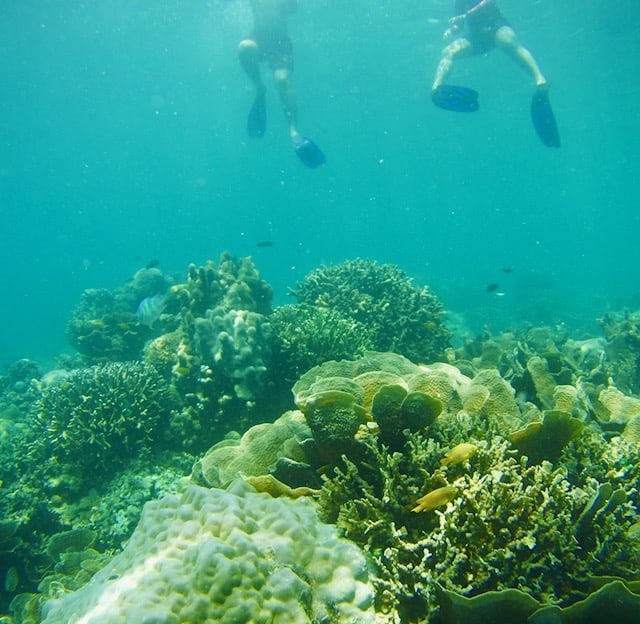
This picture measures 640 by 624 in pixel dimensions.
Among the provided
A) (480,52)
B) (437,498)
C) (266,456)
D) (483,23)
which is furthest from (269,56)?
(437,498)

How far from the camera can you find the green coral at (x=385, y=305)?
854 centimetres

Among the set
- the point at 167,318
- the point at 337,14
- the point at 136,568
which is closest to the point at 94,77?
the point at 337,14

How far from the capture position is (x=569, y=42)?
30.4 meters

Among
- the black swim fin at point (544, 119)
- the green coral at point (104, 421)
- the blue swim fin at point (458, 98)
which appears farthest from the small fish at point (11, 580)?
the black swim fin at point (544, 119)

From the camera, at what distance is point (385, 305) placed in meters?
8.83

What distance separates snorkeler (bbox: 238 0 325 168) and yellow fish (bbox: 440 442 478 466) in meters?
12.7

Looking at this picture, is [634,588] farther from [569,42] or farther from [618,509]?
[569,42]

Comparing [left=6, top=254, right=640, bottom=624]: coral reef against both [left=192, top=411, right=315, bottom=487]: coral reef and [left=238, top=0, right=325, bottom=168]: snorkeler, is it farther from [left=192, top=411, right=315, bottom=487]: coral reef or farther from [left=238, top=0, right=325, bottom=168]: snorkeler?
[left=238, top=0, right=325, bottom=168]: snorkeler

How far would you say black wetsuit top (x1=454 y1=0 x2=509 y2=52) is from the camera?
16047 millimetres

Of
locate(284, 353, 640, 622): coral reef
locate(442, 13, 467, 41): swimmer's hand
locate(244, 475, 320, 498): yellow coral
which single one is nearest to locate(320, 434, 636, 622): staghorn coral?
locate(284, 353, 640, 622): coral reef

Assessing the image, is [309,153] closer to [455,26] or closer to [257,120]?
[257,120]

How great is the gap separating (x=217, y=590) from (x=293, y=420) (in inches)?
68.9

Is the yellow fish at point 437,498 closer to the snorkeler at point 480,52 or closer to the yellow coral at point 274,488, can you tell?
the yellow coral at point 274,488

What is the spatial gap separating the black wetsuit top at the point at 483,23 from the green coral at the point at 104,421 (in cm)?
1698
